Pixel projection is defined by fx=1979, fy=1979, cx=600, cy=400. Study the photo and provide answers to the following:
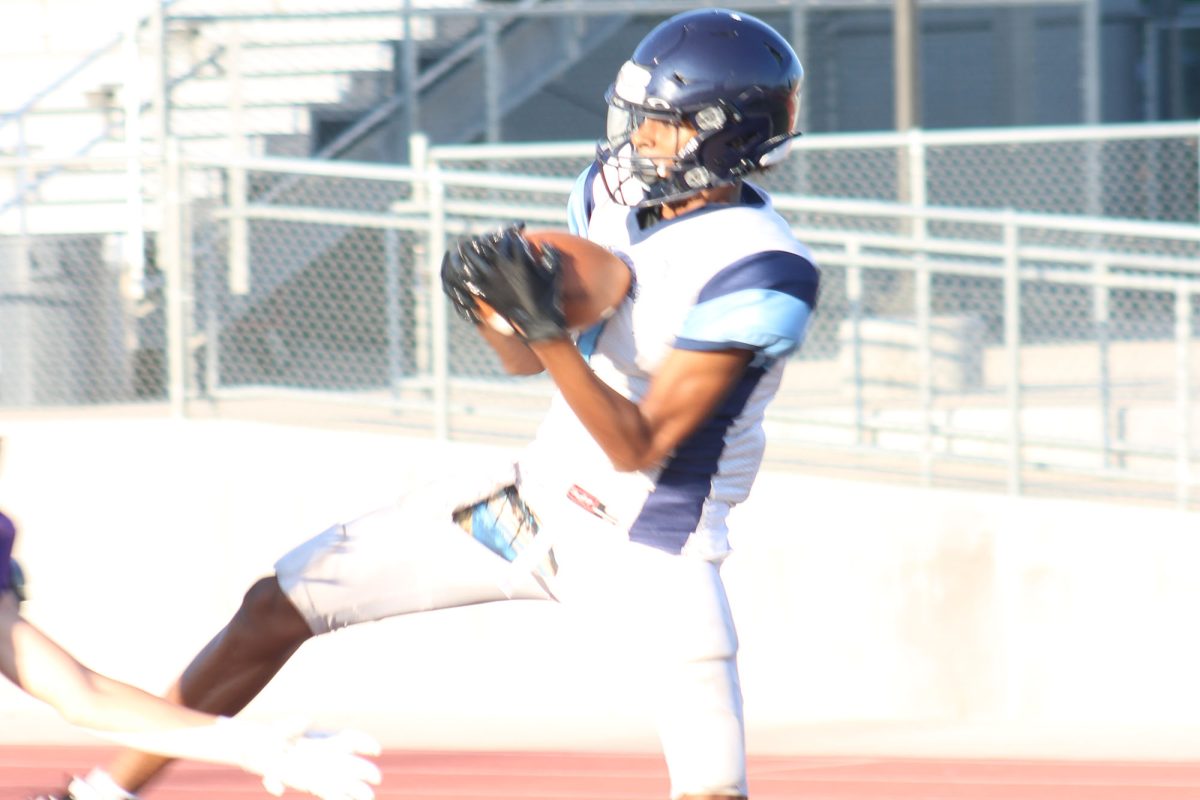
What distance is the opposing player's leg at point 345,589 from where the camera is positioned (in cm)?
393

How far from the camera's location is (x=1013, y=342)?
775 centimetres

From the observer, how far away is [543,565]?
3777mm

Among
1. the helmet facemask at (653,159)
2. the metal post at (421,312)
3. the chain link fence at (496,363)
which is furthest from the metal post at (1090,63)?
the helmet facemask at (653,159)

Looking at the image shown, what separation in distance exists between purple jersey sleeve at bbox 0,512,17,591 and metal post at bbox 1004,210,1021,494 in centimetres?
498

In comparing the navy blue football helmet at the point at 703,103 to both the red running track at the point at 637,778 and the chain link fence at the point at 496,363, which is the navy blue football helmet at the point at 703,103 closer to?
the red running track at the point at 637,778

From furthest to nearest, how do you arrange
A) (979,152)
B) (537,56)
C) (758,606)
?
(537,56) → (979,152) → (758,606)

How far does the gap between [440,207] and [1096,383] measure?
281cm

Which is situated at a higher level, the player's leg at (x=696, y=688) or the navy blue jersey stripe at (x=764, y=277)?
the navy blue jersey stripe at (x=764, y=277)

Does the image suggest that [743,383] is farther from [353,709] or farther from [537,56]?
[537,56]

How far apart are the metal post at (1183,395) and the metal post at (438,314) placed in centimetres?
287

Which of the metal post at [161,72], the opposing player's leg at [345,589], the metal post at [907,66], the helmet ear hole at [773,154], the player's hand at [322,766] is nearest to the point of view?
the player's hand at [322,766]

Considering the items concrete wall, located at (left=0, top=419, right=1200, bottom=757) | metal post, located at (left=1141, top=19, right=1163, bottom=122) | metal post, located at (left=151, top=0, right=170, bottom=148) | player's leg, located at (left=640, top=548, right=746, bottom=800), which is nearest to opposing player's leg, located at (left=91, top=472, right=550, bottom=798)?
player's leg, located at (left=640, top=548, right=746, bottom=800)

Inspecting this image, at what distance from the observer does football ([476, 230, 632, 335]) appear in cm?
346

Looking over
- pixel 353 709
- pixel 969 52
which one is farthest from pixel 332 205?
pixel 969 52
